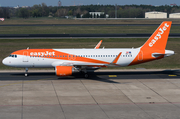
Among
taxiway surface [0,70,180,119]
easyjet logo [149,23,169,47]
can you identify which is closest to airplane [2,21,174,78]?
easyjet logo [149,23,169,47]

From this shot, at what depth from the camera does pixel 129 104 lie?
80.9 feet

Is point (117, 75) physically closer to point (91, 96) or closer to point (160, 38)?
point (160, 38)

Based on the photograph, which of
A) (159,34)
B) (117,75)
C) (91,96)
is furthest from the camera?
(117,75)

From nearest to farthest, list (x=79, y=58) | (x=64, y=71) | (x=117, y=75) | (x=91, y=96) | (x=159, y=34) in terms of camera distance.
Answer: (x=91, y=96)
(x=64, y=71)
(x=79, y=58)
(x=159, y=34)
(x=117, y=75)

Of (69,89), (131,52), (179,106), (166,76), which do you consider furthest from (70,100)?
(166,76)

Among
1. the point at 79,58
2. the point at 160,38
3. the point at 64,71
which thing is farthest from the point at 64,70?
the point at 160,38

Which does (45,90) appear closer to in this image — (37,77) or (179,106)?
(37,77)

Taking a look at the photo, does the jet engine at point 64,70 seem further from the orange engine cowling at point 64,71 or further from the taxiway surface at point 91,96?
the taxiway surface at point 91,96

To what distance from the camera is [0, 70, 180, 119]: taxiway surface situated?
2211 cm

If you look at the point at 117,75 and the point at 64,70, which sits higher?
the point at 64,70

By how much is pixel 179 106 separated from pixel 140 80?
10.5 metres

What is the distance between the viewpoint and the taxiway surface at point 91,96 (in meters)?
22.1

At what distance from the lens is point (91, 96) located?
27203 mm

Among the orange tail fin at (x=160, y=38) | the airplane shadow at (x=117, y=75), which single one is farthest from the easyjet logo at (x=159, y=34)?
the airplane shadow at (x=117, y=75)
